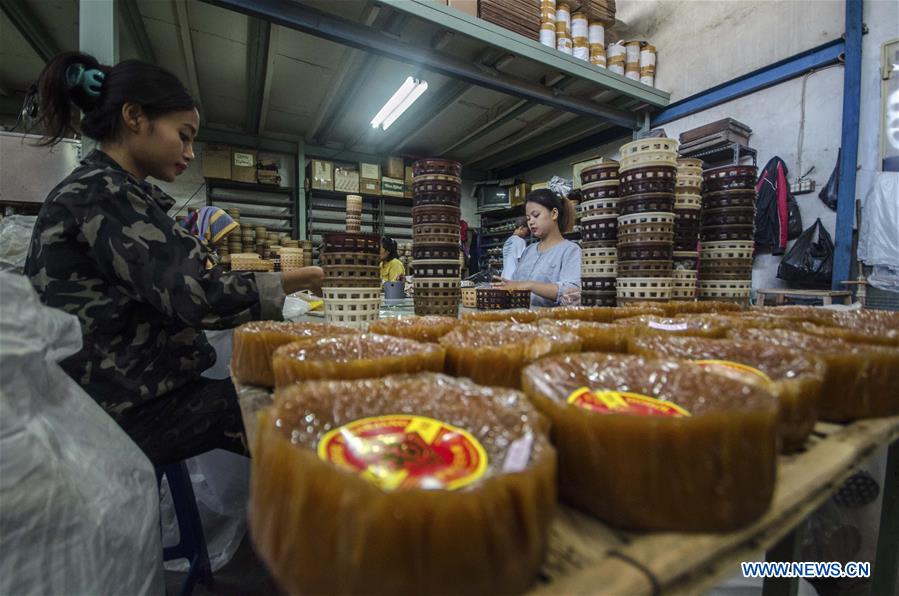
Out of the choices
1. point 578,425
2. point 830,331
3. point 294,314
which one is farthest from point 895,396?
point 294,314

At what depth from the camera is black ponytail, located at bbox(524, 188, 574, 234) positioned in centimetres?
312

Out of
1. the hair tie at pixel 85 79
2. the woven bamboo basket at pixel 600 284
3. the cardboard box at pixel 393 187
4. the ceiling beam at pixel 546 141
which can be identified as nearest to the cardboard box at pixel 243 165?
the cardboard box at pixel 393 187

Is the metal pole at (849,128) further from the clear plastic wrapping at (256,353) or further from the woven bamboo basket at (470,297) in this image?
the clear plastic wrapping at (256,353)

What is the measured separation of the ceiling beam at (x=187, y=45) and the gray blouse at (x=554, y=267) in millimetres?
3697

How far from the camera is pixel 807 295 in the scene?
136 inches

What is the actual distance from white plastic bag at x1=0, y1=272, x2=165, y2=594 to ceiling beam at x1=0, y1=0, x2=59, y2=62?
441 centimetres

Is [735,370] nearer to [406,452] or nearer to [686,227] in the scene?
[406,452]

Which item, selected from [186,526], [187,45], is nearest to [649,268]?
[186,526]

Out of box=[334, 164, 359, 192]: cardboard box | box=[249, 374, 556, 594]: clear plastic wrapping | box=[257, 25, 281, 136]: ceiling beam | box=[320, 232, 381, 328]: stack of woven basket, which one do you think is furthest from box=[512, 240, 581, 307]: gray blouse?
box=[334, 164, 359, 192]: cardboard box

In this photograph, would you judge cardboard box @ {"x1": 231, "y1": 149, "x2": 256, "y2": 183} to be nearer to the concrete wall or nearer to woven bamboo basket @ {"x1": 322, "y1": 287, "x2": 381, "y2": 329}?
the concrete wall

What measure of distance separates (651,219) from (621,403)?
1.43m

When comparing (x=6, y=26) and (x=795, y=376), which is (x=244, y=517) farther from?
(x=6, y=26)

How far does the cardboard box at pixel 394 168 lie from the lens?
742cm

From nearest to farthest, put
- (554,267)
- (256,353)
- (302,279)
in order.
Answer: (256,353) → (302,279) → (554,267)
